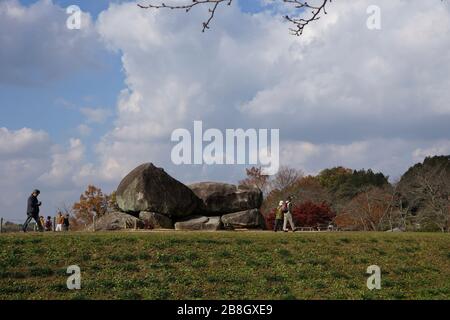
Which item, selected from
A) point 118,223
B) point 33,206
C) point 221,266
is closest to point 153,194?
point 118,223

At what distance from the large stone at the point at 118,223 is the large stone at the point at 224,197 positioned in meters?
4.84

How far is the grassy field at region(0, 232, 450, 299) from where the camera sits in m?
15.2

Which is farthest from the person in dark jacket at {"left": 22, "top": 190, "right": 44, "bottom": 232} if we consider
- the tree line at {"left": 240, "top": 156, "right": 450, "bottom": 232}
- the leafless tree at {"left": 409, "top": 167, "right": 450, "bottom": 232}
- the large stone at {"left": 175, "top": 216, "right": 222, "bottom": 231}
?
the leafless tree at {"left": 409, "top": 167, "right": 450, "bottom": 232}

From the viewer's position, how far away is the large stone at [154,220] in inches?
1308

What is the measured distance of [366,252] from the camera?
20.9 metres

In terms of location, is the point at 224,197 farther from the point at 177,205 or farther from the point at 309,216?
the point at 309,216

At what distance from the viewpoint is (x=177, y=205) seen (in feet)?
115

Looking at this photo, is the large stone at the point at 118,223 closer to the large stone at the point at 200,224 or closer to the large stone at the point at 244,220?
Result: the large stone at the point at 200,224

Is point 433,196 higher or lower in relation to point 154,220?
higher

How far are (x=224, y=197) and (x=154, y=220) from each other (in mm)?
5599

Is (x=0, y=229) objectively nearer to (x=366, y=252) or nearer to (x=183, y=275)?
(x=183, y=275)

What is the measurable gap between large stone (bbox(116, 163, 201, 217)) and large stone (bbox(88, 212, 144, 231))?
3.31ft

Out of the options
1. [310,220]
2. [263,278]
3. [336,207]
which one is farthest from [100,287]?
[336,207]

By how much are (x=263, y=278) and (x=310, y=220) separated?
104 ft
